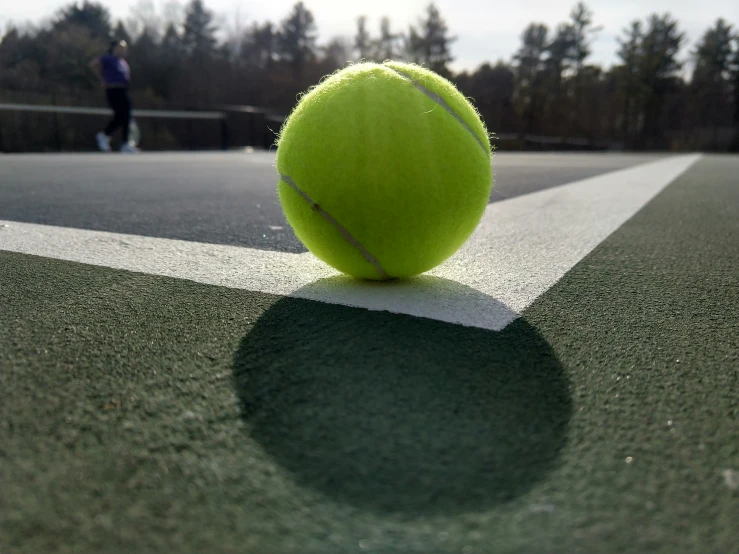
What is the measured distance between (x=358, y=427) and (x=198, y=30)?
158 feet

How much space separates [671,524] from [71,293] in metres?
1.57

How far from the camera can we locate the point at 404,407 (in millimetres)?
1044

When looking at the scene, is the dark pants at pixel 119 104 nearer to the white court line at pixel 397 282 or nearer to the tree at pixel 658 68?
the white court line at pixel 397 282

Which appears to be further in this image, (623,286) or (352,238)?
(623,286)

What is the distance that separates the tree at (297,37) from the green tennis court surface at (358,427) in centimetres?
4860

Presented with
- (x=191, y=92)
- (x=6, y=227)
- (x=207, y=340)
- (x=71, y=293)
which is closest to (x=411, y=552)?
(x=207, y=340)

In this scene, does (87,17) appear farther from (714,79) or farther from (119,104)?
(714,79)

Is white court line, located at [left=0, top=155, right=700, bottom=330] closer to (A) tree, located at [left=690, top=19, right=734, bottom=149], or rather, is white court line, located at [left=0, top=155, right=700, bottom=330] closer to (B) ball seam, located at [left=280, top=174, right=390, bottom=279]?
(B) ball seam, located at [left=280, top=174, right=390, bottom=279]

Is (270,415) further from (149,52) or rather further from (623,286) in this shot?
(149,52)

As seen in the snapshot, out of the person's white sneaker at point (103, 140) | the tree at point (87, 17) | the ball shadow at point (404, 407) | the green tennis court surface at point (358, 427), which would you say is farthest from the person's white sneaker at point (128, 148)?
the tree at point (87, 17)

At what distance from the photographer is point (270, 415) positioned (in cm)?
101

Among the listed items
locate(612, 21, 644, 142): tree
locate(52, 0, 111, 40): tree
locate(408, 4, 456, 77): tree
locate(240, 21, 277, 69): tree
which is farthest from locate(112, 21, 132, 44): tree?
locate(612, 21, 644, 142): tree

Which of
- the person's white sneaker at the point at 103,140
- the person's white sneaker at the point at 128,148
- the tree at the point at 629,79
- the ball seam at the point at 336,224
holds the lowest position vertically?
the ball seam at the point at 336,224

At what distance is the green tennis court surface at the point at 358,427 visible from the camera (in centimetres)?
75
